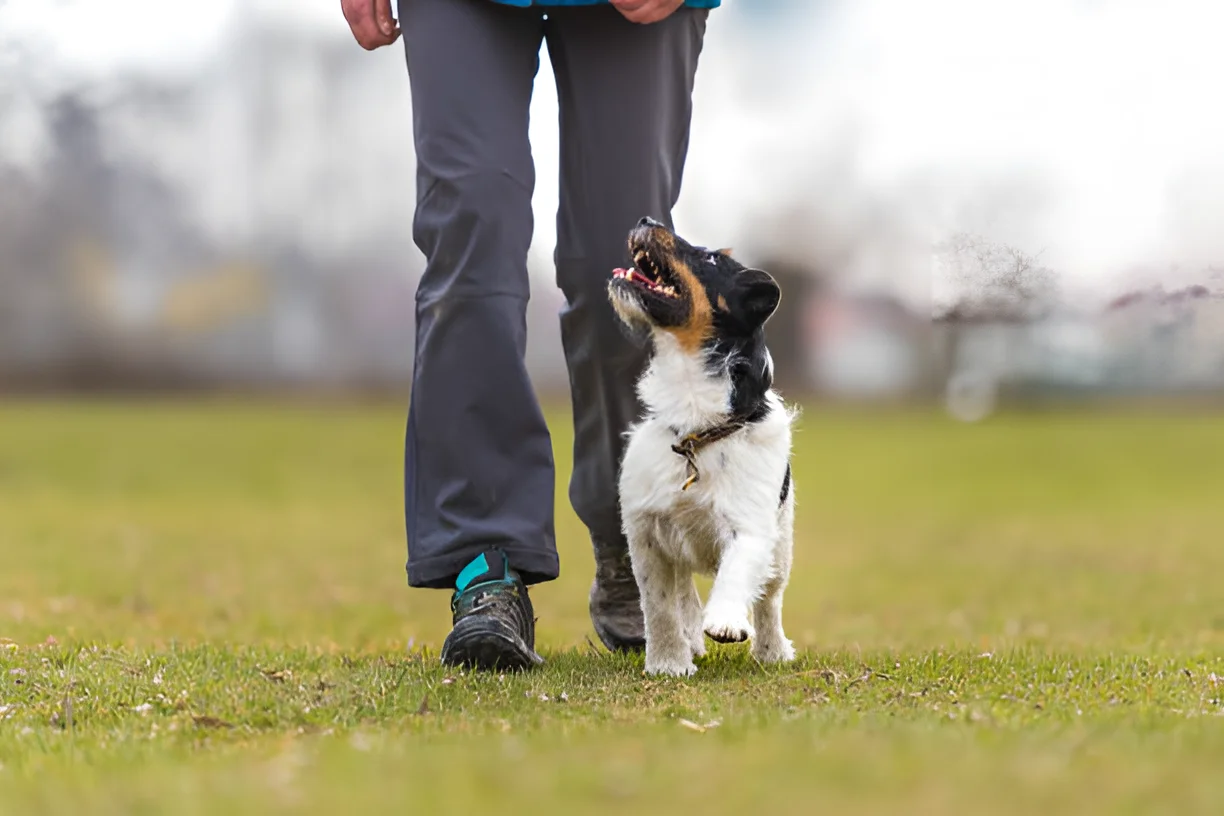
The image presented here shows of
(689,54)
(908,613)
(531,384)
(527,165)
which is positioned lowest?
(908,613)

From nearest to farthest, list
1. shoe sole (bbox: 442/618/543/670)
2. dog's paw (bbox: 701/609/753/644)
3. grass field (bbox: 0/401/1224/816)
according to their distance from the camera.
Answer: grass field (bbox: 0/401/1224/816), dog's paw (bbox: 701/609/753/644), shoe sole (bbox: 442/618/543/670)

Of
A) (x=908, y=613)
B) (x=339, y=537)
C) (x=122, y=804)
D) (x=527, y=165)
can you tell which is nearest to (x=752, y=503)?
(x=527, y=165)

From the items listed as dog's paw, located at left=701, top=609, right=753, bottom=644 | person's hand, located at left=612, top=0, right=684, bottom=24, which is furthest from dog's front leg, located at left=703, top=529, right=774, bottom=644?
person's hand, located at left=612, top=0, right=684, bottom=24

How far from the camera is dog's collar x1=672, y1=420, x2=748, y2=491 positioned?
14.0 feet

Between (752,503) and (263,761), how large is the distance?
1.91 m

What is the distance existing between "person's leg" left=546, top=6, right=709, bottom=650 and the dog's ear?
474mm

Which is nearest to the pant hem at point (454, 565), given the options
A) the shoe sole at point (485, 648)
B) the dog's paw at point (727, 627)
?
the shoe sole at point (485, 648)

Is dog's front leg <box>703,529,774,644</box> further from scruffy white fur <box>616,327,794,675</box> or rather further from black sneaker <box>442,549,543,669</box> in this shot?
black sneaker <box>442,549,543,669</box>

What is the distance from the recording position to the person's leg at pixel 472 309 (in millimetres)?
4332

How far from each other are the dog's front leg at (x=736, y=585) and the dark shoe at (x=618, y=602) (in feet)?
2.58

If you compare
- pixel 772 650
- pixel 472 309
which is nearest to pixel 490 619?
pixel 472 309

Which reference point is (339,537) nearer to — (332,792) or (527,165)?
(527,165)

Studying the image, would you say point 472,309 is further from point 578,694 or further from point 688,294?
point 578,694

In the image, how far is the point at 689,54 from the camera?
4770 millimetres
